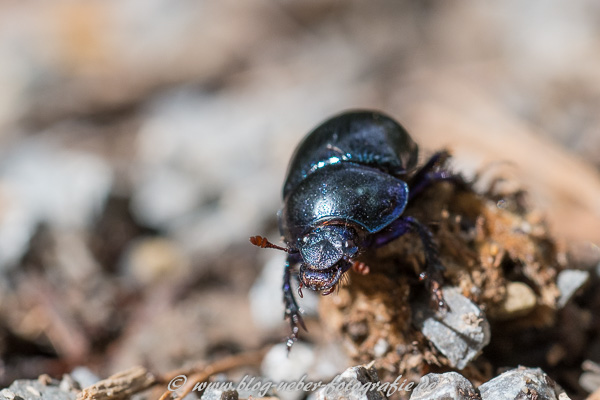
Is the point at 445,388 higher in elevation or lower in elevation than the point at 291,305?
lower

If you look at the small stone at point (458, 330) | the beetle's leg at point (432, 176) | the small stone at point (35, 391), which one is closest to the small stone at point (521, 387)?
the small stone at point (458, 330)

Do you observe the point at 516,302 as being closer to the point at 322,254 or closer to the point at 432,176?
the point at 432,176

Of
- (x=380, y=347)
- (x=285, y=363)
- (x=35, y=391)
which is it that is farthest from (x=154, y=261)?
(x=380, y=347)

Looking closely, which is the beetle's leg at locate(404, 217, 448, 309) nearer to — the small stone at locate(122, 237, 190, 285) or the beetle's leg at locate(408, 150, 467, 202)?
the beetle's leg at locate(408, 150, 467, 202)

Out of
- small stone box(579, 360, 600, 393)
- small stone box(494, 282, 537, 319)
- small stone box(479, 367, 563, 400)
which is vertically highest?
small stone box(494, 282, 537, 319)

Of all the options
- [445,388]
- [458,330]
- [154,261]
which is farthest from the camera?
[154,261]

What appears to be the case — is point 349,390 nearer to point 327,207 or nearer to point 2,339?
point 327,207

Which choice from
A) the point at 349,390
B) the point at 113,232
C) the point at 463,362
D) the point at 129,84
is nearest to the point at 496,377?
the point at 463,362

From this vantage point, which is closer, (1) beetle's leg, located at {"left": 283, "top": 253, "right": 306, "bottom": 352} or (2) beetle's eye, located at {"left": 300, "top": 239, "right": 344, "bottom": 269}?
(2) beetle's eye, located at {"left": 300, "top": 239, "right": 344, "bottom": 269}

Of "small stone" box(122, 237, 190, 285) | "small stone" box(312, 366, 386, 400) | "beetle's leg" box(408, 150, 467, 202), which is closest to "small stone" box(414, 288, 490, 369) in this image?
"small stone" box(312, 366, 386, 400)
